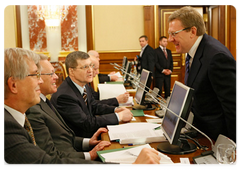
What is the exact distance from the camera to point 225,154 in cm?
133

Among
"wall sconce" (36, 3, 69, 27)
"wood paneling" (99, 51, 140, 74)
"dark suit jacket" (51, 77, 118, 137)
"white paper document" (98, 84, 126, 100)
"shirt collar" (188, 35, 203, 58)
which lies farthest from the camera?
"wood paneling" (99, 51, 140, 74)

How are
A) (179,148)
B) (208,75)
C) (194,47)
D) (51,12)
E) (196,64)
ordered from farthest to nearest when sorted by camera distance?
(51,12) → (194,47) → (196,64) → (208,75) → (179,148)

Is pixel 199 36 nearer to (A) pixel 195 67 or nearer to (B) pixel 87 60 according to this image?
(A) pixel 195 67

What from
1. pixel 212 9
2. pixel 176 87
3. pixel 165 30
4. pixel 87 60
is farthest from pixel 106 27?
pixel 176 87

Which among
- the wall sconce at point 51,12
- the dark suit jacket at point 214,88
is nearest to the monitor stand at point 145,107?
the dark suit jacket at point 214,88

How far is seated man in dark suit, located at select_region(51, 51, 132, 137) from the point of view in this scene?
7.48 feet

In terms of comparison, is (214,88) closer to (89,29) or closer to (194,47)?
(194,47)

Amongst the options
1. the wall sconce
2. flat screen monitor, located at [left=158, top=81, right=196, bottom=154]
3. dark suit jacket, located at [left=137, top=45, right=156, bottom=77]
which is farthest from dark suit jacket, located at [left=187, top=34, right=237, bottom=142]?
the wall sconce

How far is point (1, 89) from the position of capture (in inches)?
51.3

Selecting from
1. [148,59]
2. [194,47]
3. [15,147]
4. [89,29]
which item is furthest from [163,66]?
[15,147]

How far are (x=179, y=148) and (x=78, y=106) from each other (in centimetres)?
106

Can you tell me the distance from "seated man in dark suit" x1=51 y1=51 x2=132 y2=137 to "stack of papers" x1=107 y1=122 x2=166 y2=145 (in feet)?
0.60

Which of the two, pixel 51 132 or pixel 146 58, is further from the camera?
pixel 146 58

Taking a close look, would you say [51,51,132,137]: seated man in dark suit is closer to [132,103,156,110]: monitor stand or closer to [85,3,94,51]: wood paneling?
[132,103,156,110]: monitor stand
